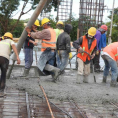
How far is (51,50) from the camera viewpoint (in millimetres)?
7613

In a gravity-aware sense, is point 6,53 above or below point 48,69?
above

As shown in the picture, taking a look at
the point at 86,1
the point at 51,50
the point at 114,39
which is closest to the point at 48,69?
the point at 51,50

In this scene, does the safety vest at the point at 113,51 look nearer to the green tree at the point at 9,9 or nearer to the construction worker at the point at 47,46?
the construction worker at the point at 47,46

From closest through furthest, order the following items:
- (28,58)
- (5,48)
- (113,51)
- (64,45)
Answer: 1. (5,48)
2. (113,51)
3. (64,45)
4. (28,58)

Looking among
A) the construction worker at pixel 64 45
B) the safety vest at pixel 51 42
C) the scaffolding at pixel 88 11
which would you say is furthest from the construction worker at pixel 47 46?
the scaffolding at pixel 88 11

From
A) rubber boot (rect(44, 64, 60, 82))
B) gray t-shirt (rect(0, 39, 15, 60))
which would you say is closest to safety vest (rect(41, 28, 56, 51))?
rubber boot (rect(44, 64, 60, 82))

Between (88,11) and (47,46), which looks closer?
(47,46)

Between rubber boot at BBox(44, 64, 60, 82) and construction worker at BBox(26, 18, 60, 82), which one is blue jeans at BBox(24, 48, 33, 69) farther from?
rubber boot at BBox(44, 64, 60, 82)

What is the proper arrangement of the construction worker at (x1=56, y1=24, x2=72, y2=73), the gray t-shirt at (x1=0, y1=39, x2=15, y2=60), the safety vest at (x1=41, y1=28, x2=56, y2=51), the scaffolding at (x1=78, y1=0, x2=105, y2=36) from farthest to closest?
the scaffolding at (x1=78, y1=0, x2=105, y2=36), the construction worker at (x1=56, y1=24, x2=72, y2=73), the safety vest at (x1=41, y1=28, x2=56, y2=51), the gray t-shirt at (x1=0, y1=39, x2=15, y2=60)

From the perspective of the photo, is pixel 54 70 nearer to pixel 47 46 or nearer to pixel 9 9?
pixel 47 46

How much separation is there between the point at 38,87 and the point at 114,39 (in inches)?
1518

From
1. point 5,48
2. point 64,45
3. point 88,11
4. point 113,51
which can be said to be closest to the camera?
point 5,48

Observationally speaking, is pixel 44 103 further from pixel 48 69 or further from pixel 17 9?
pixel 17 9

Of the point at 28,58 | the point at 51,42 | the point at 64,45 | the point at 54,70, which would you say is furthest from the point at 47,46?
the point at 28,58
